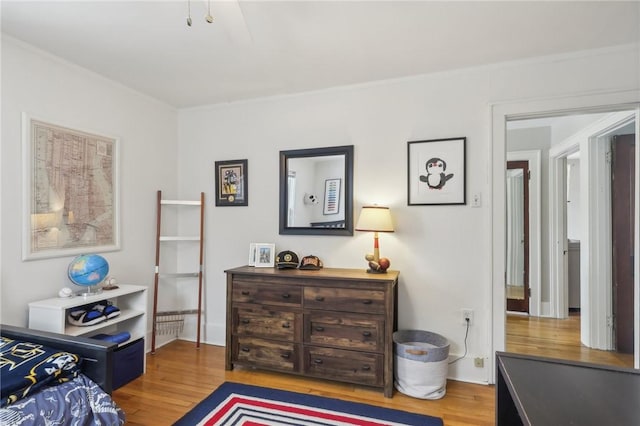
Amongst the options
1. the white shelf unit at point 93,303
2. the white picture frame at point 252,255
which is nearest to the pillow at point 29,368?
the white shelf unit at point 93,303

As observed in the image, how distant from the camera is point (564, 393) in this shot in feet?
3.64

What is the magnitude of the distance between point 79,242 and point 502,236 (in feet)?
10.8

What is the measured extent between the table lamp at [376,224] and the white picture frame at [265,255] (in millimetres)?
910

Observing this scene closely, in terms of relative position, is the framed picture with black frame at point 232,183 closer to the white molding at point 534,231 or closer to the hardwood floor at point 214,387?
the hardwood floor at point 214,387

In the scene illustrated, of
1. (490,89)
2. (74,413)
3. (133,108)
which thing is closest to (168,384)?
(74,413)

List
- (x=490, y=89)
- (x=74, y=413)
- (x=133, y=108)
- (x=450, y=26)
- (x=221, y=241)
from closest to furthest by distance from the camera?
(x=74, y=413)
(x=450, y=26)
(x=490, y=89)
(x=133, y=108)
(x=221, y=241)

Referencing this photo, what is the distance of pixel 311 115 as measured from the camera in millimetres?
3152

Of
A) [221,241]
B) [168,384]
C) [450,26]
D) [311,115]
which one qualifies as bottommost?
[168,384]

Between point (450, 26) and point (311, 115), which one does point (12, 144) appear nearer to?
point (311, 115)

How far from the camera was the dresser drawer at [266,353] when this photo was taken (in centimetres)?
266

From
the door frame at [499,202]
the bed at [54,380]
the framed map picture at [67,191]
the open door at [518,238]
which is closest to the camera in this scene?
the bed at [54,380]

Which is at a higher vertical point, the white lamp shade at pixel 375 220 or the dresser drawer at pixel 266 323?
the white lamp shade at pixel 375 220

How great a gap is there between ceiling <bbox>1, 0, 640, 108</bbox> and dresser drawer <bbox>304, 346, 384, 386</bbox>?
217 centimetres

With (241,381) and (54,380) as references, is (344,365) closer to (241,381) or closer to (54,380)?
(241,381)
